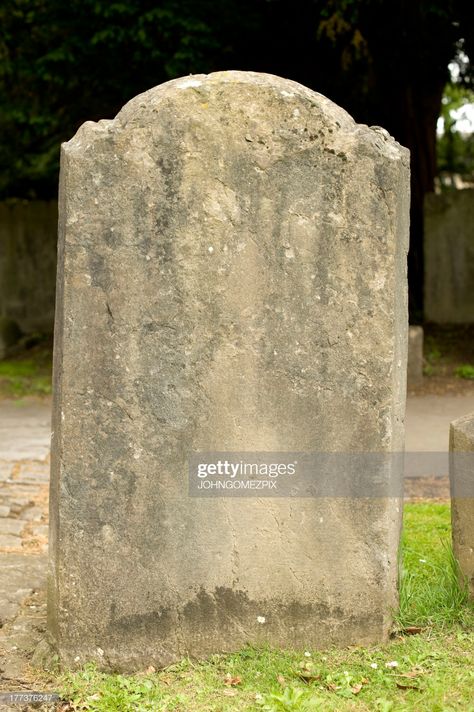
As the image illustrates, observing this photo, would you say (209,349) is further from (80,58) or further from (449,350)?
(449,350)

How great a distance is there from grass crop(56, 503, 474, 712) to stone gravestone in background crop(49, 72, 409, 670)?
0.35 ft

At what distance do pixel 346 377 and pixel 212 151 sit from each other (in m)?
1.00

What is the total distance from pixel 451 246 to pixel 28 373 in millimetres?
6007

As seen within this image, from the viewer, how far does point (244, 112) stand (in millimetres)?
3797

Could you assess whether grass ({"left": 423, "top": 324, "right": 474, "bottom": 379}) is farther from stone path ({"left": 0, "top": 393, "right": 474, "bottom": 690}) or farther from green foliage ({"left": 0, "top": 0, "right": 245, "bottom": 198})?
green foliage ({"left": 0, "top": 0, "right": 245, "bottom": 198})

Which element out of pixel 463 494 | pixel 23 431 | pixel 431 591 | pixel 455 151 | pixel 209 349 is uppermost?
pixel 455 151

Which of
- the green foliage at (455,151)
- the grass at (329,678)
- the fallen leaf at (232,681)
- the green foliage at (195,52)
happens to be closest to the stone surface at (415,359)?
the green foliage at (195,52)

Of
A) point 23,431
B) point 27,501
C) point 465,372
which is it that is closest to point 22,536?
point 27,501

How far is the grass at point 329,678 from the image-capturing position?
3.49 metres

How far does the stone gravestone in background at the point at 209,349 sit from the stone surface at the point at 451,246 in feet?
34.0

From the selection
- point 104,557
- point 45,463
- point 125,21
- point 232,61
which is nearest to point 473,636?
point 104,557

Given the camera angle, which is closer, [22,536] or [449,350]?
[22,536]

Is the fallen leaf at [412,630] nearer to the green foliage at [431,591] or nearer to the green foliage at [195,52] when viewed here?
the green foliage at [431,591]

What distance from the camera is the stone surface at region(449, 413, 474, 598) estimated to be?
4188mm
